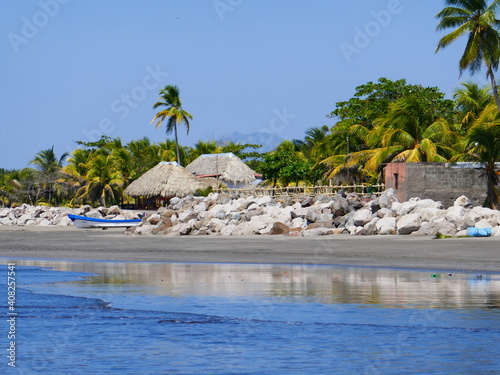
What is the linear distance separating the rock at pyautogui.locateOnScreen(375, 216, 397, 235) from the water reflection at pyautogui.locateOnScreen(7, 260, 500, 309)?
24.5 ft

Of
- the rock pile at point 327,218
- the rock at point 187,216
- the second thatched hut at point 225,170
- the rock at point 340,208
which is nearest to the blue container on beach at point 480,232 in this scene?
the rock pile at point 327,218

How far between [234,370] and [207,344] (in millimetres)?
1204

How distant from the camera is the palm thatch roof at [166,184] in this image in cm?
5097

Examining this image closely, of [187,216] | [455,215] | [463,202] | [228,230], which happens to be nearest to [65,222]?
[187,216]

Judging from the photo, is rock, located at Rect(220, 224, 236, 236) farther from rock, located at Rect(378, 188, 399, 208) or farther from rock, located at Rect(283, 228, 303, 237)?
rock, located at Rect(378, 188, 399, 208)

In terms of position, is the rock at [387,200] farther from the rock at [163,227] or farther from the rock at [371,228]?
the rock at [163,227]

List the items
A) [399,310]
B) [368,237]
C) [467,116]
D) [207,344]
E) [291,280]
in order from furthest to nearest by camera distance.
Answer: [467,116]
[368,237]
[291,280]
[399,310]
[207,344]

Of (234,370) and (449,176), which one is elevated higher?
(449,176)

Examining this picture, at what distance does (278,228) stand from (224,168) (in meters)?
31.0

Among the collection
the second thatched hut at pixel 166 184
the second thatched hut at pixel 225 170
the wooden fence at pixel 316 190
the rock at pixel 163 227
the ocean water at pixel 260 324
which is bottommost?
the ocean water at pixel 260 324

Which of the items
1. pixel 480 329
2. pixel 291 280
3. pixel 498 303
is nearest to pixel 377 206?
pixel 291 280

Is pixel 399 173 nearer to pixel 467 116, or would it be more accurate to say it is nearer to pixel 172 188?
pixel 467 116

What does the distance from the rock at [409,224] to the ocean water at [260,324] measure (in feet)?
28.1

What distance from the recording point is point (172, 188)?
5094 cm
